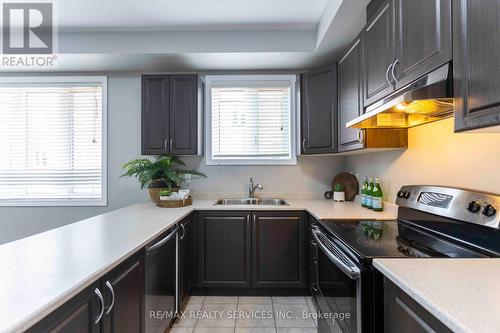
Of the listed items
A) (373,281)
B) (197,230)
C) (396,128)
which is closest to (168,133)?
(197,230)

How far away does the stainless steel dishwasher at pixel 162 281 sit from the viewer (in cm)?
152

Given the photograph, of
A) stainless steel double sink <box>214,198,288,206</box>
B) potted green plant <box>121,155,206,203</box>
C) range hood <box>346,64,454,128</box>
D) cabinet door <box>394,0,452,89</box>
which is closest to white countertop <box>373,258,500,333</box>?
range hood <box>346,64,454,128</box>

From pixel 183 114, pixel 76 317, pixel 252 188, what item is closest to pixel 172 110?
pixel 183 114

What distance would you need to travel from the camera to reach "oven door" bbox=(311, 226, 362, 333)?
3.74 ft

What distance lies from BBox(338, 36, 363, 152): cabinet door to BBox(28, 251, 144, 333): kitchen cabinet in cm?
170

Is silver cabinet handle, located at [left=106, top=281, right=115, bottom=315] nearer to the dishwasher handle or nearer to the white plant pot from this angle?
the dishwasher handle

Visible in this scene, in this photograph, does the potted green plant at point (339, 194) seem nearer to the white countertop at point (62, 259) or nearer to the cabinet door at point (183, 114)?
the white countertop at point (62, 259)

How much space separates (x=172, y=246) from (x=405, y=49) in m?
1.88

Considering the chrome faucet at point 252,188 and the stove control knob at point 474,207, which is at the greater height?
the stove control knob at point 474,207

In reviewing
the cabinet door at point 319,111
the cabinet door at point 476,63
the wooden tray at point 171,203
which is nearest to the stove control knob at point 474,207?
the cabinet door at point 476,63

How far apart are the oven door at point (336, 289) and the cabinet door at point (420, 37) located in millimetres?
928

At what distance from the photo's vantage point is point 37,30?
258 centimetres

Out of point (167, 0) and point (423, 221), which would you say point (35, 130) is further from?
point (423, 221)

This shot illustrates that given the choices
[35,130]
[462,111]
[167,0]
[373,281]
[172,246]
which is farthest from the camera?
[35,130]
